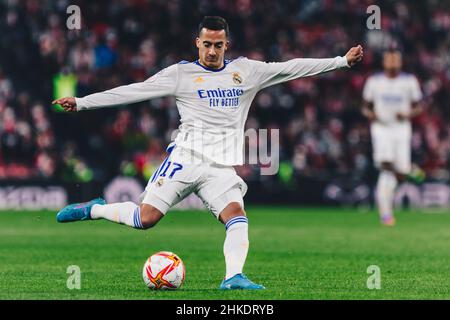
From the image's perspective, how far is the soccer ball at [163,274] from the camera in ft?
30.1

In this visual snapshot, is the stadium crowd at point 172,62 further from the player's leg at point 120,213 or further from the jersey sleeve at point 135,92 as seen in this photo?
the jersey sleeve at point 135,92

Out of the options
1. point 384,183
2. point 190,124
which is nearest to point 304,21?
point 384,183

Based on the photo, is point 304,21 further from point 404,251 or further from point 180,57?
point 404,251

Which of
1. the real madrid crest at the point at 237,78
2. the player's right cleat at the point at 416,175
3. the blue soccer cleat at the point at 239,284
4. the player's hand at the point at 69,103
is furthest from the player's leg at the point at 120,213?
the player's right cleat at the point at 416,175

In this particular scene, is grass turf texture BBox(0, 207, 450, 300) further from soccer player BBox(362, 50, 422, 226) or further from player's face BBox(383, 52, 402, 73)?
player's face BBox(383, 52, 402, 73)

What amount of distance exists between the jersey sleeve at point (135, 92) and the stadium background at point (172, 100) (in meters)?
13.5

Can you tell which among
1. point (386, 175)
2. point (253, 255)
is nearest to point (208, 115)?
point (253, 255)

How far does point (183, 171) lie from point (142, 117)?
15816mm

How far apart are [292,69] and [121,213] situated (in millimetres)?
1964

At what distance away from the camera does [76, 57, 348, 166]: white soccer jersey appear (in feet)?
30.9

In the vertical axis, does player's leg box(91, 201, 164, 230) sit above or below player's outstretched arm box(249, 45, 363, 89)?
below

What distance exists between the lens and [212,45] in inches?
366

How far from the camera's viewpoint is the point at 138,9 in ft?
89.4

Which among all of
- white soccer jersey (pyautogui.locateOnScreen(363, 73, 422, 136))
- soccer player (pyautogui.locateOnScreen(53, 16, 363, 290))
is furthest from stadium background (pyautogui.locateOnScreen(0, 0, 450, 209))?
soccer player (pyautogui.locateOnScreen(53, 16, 363, 290))
